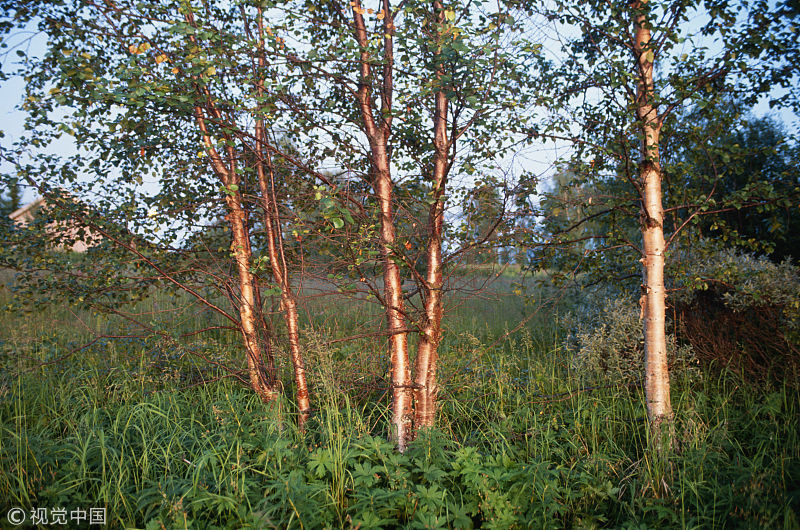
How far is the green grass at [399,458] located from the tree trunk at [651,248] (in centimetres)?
28

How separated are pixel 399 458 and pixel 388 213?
1748 millimetres

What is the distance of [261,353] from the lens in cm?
407

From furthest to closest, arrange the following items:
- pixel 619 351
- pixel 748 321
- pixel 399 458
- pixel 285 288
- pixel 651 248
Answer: pixel 619 351
pixel 748 321
pixel 285 288
pixel 651 248
pixel 399 458

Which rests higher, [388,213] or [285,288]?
[388,213]

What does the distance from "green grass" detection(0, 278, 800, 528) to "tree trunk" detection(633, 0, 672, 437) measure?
0.91ft

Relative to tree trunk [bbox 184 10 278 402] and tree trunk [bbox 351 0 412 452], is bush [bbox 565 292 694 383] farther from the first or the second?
tree trunk [bbox 184 10 278 402]

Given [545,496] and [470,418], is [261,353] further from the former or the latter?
[545,496]

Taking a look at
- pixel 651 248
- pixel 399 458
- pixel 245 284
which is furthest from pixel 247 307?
pixel 651 248

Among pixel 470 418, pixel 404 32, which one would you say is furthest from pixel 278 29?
pixel 470 418

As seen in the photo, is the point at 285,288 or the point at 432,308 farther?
the point at 285,288

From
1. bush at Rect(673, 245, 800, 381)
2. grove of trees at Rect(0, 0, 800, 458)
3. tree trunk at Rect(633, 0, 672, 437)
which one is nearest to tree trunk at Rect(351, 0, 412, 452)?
grove of trees at Rect(0, 0, 800, 458)

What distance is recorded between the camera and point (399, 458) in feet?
9.61

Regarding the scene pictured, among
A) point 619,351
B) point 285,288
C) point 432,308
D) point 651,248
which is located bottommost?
point 619,351

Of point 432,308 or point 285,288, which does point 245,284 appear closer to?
point 285,288
